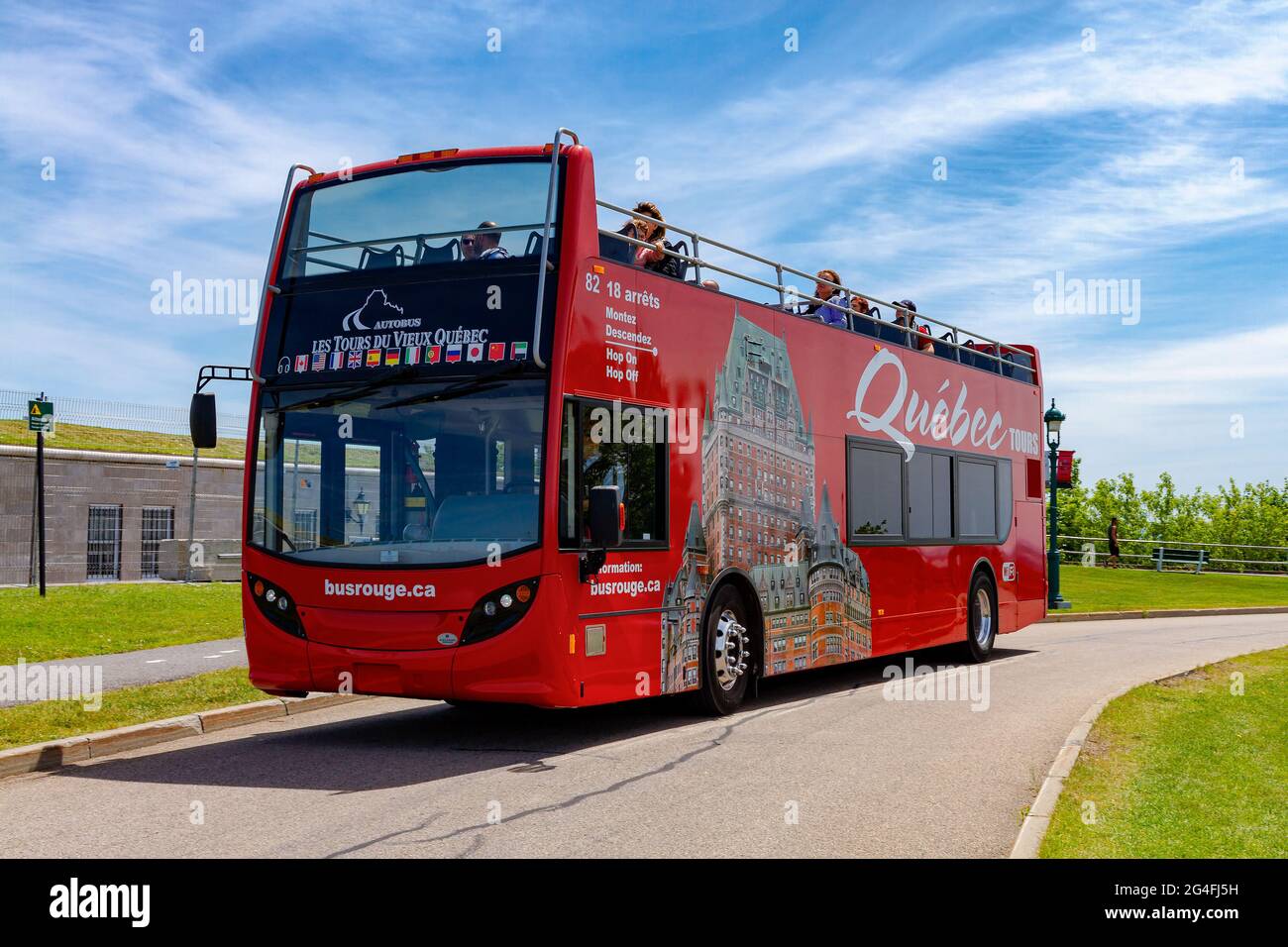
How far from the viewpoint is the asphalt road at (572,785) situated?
661cm

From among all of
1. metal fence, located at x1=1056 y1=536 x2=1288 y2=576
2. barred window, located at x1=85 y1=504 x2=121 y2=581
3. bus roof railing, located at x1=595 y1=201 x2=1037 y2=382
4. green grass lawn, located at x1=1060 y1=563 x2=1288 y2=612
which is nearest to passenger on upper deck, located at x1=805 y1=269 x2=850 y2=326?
bus roof railing, located at x1=595 y1=201 x2=1037 y2=382

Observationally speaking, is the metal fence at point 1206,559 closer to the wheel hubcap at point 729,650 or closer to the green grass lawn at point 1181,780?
the green grass lawn at point 1181,780

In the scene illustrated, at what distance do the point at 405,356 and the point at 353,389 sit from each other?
0.51m

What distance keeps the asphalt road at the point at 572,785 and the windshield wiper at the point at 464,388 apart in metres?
2.58

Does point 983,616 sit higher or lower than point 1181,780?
higher

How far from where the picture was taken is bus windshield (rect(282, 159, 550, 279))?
9.66 metres

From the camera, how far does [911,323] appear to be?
1578 cm

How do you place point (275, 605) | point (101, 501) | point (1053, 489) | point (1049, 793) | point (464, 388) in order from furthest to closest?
point (101, 501)
point (1053, 489)
point (275, 605)
point (464, 388)
point (1049, 793)

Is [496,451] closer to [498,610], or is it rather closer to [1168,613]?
[498,610]

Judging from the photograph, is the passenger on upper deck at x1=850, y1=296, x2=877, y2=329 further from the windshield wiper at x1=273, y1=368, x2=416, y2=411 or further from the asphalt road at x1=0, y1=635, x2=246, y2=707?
the asphalt road at x1=0, y1=635, x2=246, y2=707

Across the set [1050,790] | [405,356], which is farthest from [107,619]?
[1050,790]

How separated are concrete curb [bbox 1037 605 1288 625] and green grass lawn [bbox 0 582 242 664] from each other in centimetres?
1620

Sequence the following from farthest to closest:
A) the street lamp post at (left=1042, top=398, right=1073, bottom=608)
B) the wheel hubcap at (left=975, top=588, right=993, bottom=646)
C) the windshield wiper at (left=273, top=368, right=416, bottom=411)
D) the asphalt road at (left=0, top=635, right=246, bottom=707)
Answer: the street lamp post at (left=1042, top=398, right=1073, bottom=608), the wheel hubcap at (left=975, top=588, right=993, bottom=646), the asphalt road at (left=0, top=635, right=246, bottom=707), the windshield wiper at (left=273, top=368, right=416, bottom=411)
